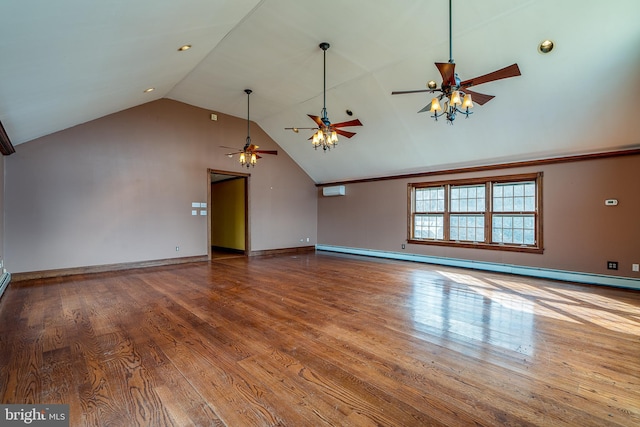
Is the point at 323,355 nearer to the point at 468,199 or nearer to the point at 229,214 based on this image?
the point at 468,199

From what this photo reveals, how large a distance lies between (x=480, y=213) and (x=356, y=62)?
169 inches

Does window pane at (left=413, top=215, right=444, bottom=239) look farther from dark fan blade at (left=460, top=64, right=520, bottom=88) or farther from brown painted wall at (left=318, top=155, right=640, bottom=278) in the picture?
dark fan blade at (left=460, top=64, right=520, bottom=88)

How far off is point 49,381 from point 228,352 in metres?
1.20

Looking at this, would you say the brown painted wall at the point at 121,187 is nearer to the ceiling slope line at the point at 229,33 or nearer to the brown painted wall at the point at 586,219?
the ceiling slope line at the point at 229,33

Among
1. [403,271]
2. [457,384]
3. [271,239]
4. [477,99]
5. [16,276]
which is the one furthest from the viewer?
[271,239]

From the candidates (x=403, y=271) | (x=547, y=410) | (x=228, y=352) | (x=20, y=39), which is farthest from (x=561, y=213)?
(x=20, y=39)

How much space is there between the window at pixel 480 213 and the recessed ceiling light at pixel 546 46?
2672 mm

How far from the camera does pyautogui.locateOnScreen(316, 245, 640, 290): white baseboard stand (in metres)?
4.88

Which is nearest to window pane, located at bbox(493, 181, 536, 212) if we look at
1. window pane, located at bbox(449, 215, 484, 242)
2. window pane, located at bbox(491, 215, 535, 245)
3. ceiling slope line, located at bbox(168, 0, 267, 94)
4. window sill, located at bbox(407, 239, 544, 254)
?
window pane, located at bbox(491, 215, 535, 245)

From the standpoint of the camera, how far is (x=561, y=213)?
5.41 metres

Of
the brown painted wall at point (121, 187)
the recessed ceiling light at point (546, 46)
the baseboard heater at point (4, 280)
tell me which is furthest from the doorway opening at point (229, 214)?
the recessed ceiling light at point (546, 46)

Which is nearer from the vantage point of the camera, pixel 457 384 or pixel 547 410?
pixel 547 410

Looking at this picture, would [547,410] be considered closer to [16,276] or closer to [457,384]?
[457,384]

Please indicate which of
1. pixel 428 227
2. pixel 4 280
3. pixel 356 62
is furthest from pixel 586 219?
pixel 4 280
